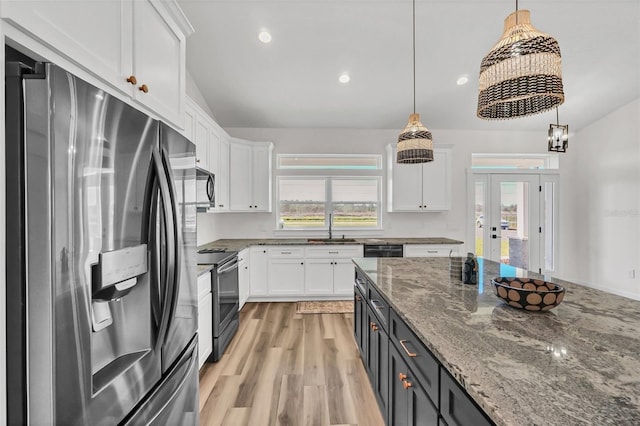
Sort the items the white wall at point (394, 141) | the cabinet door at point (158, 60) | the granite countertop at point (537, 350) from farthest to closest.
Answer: the white wall at point (394, 141) → the cabinet door at point (158, 60) → the granite countertop at point (537, 350)

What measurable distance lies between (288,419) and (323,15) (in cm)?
357

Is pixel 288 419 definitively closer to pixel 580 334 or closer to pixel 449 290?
pixel 449 290

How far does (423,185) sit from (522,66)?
3608mm

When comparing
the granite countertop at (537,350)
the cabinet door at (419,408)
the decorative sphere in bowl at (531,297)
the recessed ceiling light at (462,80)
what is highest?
the recessed ceiling light at (462,80)

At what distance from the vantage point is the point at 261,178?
447 centimetres

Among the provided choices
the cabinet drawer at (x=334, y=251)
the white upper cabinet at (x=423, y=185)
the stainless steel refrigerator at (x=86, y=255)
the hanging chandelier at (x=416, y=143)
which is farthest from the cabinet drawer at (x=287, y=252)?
the stainless steel refrigerator at (x=86, y=255)

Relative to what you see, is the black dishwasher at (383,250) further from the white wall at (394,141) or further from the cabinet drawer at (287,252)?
the cabinet drawer at (287,252)

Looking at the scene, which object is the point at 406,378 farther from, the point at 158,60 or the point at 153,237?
the point at 158,60

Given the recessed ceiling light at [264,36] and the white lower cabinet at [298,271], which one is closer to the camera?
the recessed ceiling light at [264,36]

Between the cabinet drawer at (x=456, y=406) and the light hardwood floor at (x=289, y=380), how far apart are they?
1.18 meters

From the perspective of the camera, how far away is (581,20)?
305cm

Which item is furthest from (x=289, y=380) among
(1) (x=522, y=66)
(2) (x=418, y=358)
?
(1) (x=522, y=66)

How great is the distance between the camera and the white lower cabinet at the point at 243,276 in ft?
11.9

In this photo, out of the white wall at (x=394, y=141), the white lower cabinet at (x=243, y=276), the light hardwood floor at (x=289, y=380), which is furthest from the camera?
the white wall at (x=394, y=141)
